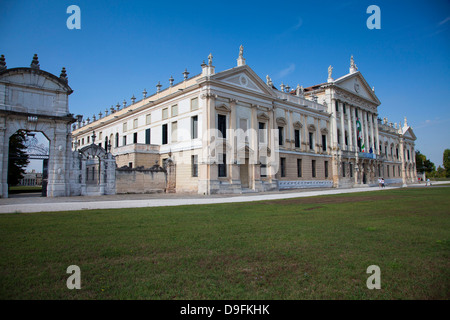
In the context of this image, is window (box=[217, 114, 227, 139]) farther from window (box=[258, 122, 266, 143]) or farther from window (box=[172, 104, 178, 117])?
window (box=[172, 104, 178, 117])

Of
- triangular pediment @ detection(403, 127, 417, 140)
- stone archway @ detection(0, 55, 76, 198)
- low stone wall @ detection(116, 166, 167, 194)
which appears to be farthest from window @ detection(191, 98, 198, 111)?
triangular pediment @ detection(403, 127, 417, 140)

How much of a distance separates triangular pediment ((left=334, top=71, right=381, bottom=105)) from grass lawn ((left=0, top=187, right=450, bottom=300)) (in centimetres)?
4310

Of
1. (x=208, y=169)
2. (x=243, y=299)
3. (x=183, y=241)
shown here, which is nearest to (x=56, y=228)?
(x=183, y=241)

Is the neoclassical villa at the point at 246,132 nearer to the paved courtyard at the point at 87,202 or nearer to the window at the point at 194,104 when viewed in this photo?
the window at the point at 194,104

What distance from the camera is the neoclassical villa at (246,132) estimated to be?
29.2m

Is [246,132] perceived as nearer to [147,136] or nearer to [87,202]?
[147,136]

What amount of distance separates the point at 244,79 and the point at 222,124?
5.87m

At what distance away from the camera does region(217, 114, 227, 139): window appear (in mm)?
29750

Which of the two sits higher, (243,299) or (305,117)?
(305,117)

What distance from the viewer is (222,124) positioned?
30.0 m

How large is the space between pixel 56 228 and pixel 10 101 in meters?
17.3

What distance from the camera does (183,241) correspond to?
261 inches

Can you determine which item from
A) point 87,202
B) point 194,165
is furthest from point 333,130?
point 87,202
